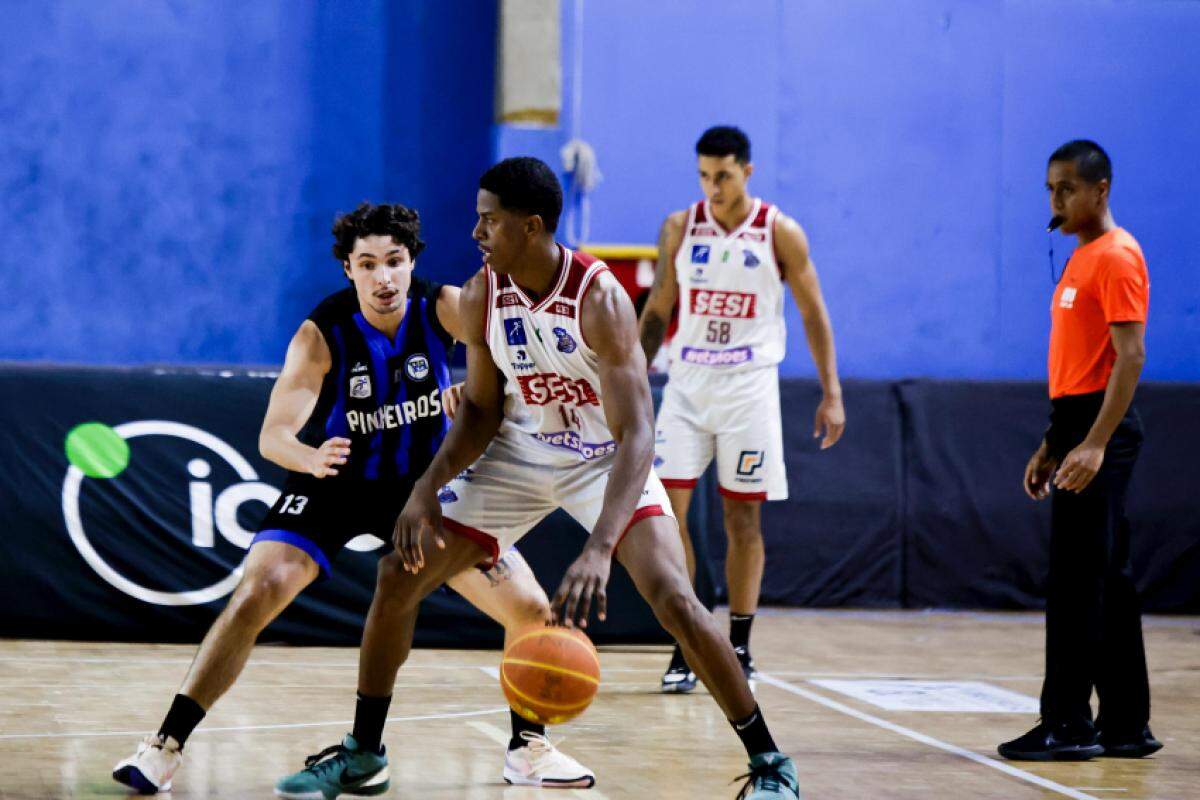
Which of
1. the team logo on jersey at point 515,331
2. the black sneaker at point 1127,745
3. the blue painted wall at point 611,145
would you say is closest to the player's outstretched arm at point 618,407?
the team logo on jersey at point 515,331

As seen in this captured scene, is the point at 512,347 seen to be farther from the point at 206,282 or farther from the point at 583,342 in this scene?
the point at 206,282

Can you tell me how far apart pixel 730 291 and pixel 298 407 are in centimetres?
282

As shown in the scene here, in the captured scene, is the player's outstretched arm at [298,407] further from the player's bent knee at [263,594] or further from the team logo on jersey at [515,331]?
the team logo on jersey at [515,331]

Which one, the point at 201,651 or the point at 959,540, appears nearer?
the point at 201,651

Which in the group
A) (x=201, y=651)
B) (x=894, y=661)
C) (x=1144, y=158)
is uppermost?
(x=1144, y=158)

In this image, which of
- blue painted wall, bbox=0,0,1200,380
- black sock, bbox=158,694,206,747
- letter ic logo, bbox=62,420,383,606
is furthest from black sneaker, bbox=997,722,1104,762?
blue painted wall, bbox=0,0,1200,380

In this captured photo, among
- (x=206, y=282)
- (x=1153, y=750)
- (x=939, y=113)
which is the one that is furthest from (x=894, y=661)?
(x=206, y=282)

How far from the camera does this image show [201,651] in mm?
5031

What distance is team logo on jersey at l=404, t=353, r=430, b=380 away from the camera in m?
5.63

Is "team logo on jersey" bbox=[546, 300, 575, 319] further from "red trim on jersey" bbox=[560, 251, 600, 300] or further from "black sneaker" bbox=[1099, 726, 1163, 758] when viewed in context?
"black sneaker" bbox=[1099, 726, 1163, 758]

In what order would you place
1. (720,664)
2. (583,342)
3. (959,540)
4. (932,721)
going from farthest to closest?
(959,540) → (932,721) → (583,342) → (720,664)

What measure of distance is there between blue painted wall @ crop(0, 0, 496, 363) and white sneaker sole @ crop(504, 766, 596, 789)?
747 centimetres

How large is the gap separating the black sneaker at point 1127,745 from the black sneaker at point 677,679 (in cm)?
188

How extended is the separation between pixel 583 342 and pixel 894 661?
14.3 ft
